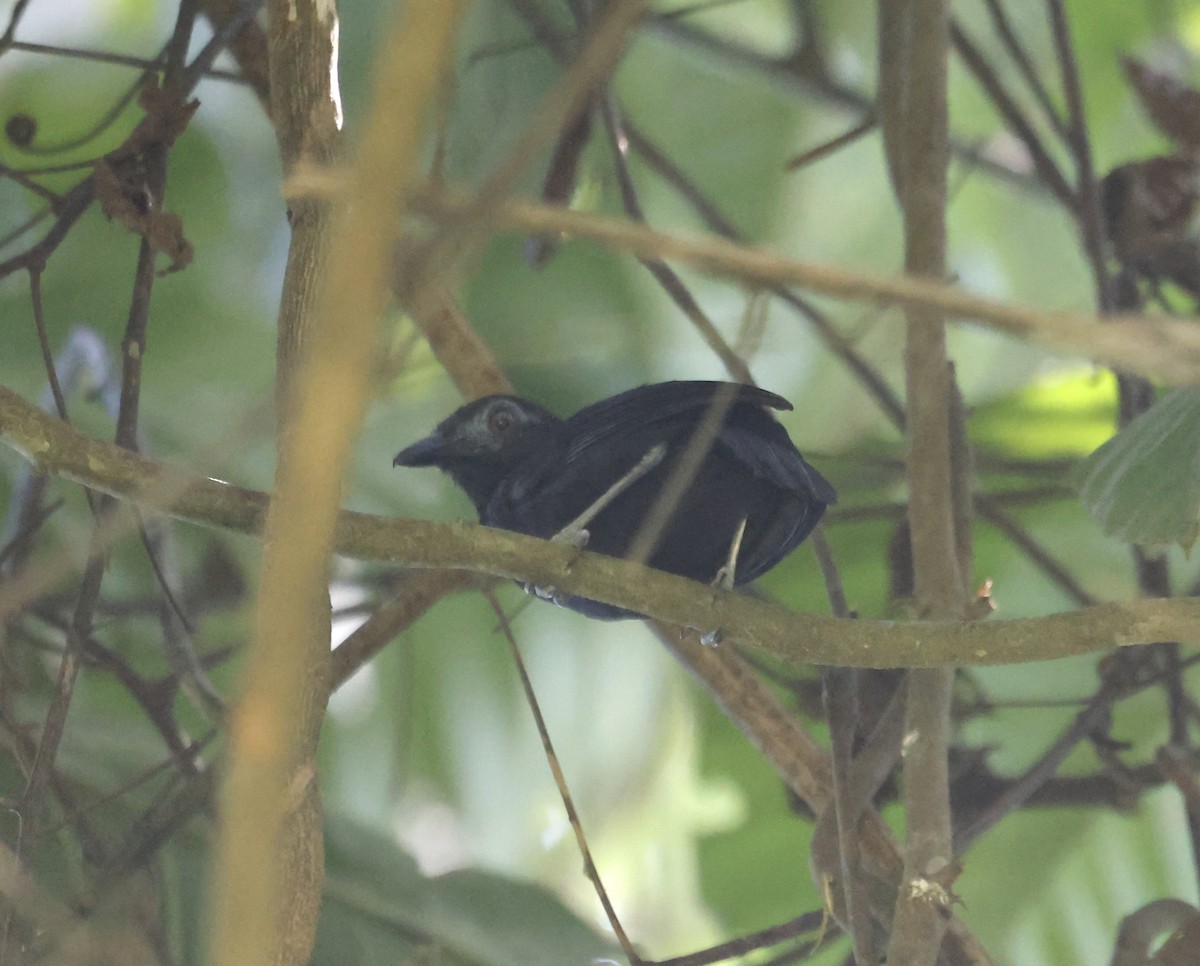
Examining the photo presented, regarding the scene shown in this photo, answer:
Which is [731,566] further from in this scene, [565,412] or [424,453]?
[565,412]

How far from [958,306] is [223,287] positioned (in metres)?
3.26

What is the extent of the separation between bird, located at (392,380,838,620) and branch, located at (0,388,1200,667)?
15.3 inches

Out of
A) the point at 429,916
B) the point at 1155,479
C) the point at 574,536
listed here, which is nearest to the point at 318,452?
the point at 574,536

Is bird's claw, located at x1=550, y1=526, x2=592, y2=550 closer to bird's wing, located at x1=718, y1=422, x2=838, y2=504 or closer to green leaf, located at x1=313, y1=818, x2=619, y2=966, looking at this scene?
bird's wing, located at x1=718, y1=422, x2=838, y2=504

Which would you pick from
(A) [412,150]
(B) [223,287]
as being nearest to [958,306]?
(A) [412,150]

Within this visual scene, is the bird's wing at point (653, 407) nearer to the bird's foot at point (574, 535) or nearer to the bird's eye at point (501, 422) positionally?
the bird's foot at point (574, 535)

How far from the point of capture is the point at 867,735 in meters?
3.08

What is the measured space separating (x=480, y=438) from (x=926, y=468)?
96 centimetres

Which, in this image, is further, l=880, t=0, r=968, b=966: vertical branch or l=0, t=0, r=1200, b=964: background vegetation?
l=0, t=0, r=1200, b=964: background vegetation

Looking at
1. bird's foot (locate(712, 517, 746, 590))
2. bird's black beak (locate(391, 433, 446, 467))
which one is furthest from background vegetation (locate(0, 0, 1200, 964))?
bird's foot (locate(712, 517, 746, 590))

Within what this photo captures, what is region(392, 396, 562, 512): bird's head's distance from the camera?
2979 mm

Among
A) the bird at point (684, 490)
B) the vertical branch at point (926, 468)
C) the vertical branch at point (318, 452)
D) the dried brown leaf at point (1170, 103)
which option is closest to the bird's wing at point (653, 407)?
the bird at point (684, 490)

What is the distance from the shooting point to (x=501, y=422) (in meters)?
3.00

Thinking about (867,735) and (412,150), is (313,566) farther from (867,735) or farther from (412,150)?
(867,735)
